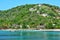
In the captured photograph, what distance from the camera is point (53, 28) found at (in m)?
200

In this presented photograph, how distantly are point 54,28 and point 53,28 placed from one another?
0.83 meters

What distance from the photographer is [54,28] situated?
7854 inches

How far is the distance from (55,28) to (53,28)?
1617mm

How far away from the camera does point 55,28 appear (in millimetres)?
199250

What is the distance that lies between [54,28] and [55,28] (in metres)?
0.79
